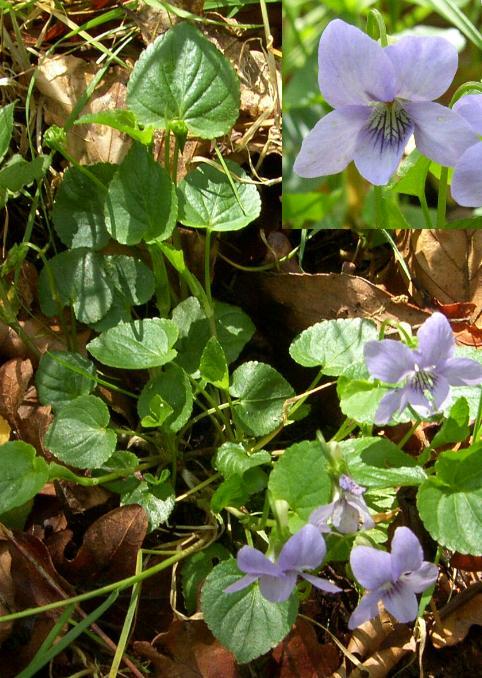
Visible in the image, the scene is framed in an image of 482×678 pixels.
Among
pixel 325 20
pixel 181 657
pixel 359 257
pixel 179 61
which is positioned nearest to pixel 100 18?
pixel 179 61

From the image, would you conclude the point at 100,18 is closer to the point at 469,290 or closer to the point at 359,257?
the point at 359,257

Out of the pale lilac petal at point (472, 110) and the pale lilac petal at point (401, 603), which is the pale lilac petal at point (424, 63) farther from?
the pale lilac petal at point (401, 603)

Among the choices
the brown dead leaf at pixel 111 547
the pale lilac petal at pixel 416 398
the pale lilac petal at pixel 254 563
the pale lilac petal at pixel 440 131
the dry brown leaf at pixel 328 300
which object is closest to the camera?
the pale lilac petal at pixel 254 563

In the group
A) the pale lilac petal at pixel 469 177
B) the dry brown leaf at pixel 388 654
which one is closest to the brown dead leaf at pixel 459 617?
the dry brown leaf at pixel 388 654

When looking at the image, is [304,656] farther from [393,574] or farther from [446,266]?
[446,266]

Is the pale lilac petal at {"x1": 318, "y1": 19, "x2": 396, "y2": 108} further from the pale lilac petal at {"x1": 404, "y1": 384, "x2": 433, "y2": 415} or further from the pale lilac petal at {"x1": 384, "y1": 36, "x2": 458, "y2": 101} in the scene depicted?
the pale lilac petal at {"x1": 404, "y1": 384, "x2": 433, "y2": 415}

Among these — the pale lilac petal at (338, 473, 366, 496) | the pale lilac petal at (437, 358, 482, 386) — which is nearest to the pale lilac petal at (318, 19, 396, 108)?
the pale lilac petal at (437, 358, 482, 386)

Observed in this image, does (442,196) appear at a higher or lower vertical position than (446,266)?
higher

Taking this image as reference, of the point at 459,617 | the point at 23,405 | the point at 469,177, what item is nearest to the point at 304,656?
the point at 459,617

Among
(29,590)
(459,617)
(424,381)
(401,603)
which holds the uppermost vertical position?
(424,381)
